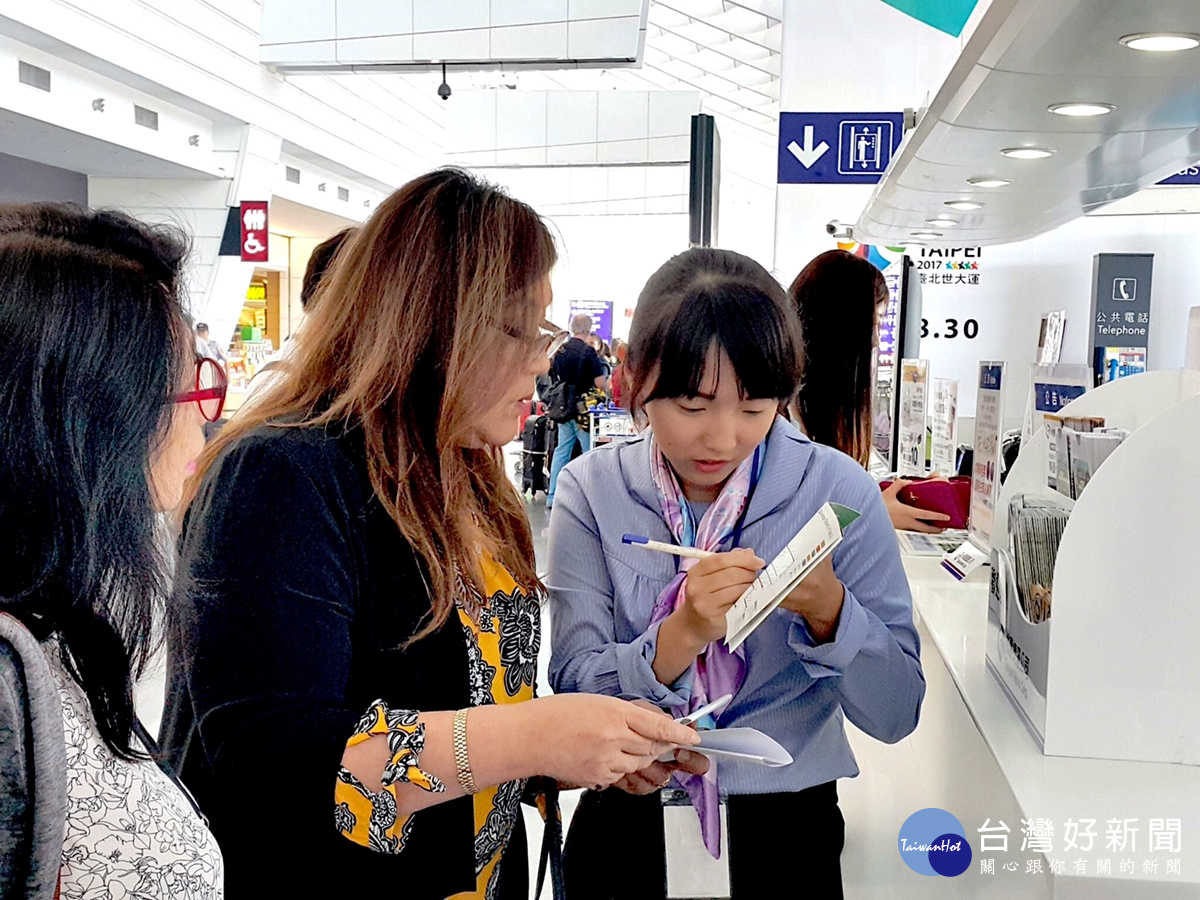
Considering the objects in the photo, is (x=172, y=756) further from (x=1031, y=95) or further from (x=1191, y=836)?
(x=1031, y=95)

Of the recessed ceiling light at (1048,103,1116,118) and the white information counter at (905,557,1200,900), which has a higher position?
the recessed ceiling light at (1048,103,1116,118)

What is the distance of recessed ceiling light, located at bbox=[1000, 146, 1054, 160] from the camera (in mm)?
2916

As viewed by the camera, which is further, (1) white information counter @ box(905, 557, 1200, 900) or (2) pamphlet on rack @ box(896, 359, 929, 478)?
(2) pamphlet on rack @ box(896, 359, 929, 478)

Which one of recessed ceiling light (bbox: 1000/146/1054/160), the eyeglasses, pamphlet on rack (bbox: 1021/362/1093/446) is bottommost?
pamphlet on rack (bbox: 1021/362/1093/446)

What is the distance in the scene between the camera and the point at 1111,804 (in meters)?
1.44

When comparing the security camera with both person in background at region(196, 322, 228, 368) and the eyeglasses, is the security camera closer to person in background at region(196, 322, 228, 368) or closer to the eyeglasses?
person in background at region(196, 322, 228, 368)

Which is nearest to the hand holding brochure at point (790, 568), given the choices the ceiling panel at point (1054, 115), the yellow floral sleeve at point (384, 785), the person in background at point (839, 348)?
the yellow floral sleeve at point (384, 785)

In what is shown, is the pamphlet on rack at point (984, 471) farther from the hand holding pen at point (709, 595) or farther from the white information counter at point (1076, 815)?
the hand holding pen at point (709, 595)

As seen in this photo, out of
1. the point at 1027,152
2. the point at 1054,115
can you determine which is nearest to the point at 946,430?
the point at 1027,152

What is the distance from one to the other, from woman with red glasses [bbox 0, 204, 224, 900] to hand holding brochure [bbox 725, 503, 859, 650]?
680 mm

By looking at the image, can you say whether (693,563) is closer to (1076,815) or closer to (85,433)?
(1076,815)

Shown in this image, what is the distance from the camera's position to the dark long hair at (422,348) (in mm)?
1291
